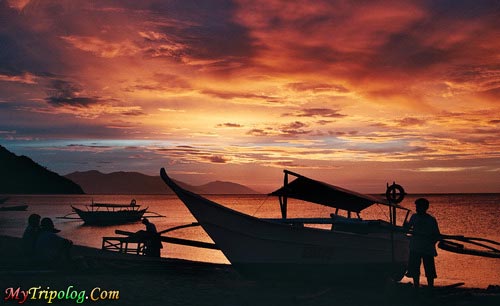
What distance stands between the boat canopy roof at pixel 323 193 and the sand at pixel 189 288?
3327 millimetres

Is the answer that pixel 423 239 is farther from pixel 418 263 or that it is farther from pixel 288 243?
pixel 288 243

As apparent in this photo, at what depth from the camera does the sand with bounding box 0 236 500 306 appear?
12.5 m

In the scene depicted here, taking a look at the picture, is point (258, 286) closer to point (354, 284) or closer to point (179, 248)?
point (354, 284)

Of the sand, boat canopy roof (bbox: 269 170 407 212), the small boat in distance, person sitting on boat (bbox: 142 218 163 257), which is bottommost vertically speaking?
the small boat in distance

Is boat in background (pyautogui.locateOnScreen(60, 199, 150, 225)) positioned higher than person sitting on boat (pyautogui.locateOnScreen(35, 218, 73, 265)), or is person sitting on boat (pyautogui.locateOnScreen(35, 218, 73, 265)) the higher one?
person sitting on boat (pyautogui.locateOnScreen(35, 218, 73, 265))

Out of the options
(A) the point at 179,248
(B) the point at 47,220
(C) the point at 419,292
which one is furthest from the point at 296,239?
(A) the point at 179,248

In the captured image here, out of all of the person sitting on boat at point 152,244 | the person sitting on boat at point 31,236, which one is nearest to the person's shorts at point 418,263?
the person sitting on boat at point 152,244

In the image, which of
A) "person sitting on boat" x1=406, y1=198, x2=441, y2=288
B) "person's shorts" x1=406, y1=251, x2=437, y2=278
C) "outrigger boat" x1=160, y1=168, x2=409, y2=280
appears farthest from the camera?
"outrigger boat" x1=160, y1=168, x2=409, y2=280

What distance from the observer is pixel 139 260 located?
1809cm

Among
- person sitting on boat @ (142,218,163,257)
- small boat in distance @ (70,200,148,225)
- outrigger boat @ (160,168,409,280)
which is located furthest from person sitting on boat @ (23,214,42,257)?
small boat in distance @ (70,200,148,225)

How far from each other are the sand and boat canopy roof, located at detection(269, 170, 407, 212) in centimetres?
333

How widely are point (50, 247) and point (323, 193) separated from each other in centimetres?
971

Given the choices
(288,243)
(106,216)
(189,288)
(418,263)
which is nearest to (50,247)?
(189,288)

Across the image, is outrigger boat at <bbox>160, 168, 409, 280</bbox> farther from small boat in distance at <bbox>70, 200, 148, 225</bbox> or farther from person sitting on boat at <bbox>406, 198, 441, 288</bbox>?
small boat in distance at <bbox>70, 200, 148, 225</bbox>
